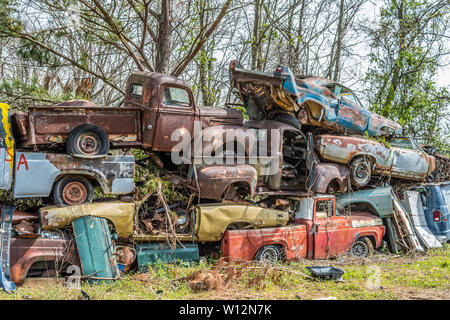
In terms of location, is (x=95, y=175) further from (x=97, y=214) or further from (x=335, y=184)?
(x=335, y=184)

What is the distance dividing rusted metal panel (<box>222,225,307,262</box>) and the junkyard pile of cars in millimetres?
27

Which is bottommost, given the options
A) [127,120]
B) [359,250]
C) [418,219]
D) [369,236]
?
[359,250]

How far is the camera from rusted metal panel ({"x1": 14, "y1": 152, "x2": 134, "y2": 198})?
7.24m

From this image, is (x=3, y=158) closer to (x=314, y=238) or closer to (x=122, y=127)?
(x=122, y=127)

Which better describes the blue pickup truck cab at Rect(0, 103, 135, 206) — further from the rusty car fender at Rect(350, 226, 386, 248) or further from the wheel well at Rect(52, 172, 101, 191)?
the rusty car fender at Rect(350, 226, 386, 248)

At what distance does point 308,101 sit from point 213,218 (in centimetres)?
382

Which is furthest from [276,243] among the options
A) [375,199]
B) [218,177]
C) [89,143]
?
[89,143]

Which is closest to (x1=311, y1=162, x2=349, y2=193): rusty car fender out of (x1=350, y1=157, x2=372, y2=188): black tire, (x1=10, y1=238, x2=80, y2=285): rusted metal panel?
(x1=350, y1=157, x2=372, y2=188): black tire

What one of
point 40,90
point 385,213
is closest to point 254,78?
point 385,213

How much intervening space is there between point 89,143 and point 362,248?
667cm

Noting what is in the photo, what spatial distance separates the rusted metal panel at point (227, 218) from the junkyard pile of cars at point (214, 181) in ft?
0.07

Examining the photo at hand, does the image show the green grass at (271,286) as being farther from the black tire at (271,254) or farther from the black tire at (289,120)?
the black tire at (289,120)

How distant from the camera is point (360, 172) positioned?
34.1 ft

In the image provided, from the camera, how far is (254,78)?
31.6 feet
